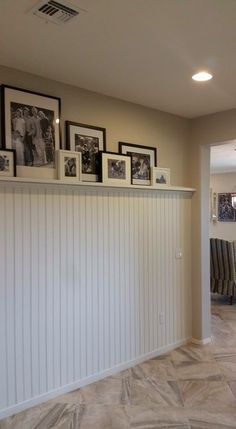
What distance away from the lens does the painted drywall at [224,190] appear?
29.8 ft

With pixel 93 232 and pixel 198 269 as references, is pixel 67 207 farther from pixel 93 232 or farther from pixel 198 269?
pixel 198 269

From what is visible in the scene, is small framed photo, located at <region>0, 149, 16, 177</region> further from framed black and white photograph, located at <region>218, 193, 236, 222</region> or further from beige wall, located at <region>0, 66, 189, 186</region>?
framed black and white photograph, located at <region>218, 193, 236, 222</region>

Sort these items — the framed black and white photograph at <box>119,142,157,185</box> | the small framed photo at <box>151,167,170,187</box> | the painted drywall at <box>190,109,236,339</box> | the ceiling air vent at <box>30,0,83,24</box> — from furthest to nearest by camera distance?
the painted drywall at <box>190,109,236,339</box>
the small framed photo at <box>151,167,170,187</box>
the framed black and white photograph at <box>119,142,157,185</box>
the ceiling air vent at <box>30,0,83,24</box>

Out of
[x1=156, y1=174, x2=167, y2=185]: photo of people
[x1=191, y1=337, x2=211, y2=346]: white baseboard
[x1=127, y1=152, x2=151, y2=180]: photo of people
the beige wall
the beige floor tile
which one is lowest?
the beige floor tile

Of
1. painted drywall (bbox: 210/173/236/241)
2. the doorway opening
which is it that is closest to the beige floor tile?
the doorway opening

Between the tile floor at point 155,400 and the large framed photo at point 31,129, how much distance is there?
181 cm

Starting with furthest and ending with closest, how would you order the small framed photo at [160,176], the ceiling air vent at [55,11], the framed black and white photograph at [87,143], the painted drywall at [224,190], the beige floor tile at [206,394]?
the painted drywall at [224,190] < the small framed photo at [160,176] < the framed black and white photograph at [87,143] < the beige floor tile at [206,394] < the ceiling air vent at [55,11]

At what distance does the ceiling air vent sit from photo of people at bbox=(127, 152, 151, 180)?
1.70m

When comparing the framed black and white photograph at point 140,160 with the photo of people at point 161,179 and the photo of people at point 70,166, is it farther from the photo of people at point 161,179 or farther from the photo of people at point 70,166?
the photo of people at point 70,166

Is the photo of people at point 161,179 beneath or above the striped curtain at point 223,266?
above

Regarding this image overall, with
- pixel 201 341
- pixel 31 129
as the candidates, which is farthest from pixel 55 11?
pixel 201 341

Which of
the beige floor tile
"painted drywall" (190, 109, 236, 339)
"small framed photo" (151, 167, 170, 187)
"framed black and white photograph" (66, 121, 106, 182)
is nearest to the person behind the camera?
the beige floor tile

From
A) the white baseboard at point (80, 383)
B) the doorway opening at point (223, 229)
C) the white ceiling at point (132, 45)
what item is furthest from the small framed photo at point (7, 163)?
the doorway opening at point (223, 229)

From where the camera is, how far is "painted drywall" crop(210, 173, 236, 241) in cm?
909
